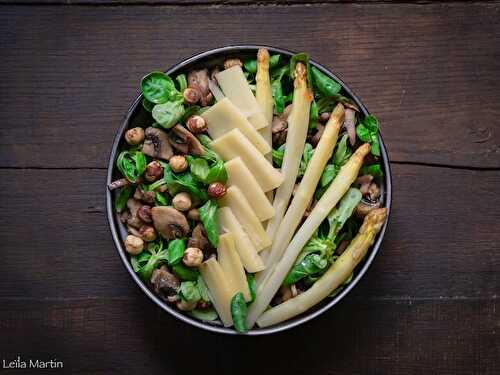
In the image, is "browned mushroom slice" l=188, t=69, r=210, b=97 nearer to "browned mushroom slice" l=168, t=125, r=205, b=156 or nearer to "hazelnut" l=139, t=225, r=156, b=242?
"browned mushroom slice" l=168, t=125, r=205, b=156

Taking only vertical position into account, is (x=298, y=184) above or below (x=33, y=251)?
above

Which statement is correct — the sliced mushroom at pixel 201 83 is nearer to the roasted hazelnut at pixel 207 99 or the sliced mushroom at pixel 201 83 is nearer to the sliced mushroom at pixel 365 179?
the roasted hazelnut at pixel 207 99

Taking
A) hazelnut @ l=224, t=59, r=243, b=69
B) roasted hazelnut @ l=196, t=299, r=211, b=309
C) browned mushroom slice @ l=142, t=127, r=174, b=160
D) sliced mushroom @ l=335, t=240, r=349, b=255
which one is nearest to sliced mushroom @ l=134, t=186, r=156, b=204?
browned mushroom slice @ l=142, t=127, r=174, b=160

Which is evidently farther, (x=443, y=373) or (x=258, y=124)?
(x=443, y=373)

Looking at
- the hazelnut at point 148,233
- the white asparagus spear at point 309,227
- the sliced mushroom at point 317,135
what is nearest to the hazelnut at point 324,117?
the sliced mushroom at point 317,135

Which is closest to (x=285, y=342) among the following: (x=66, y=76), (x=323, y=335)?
(x=323, y=335)

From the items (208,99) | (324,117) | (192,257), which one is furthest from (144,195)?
(324,117)

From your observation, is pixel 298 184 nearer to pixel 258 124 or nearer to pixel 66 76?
pixel 258 124
